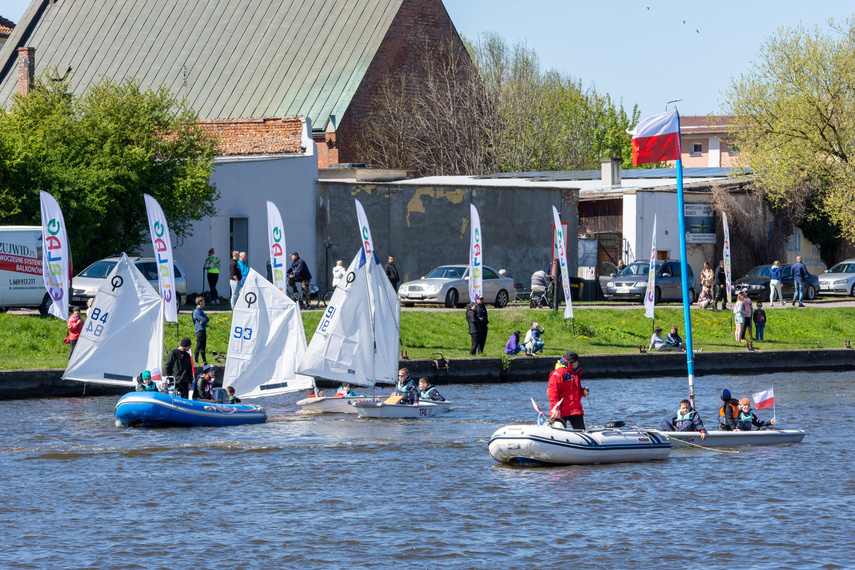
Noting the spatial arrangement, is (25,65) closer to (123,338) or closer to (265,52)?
(265,52)

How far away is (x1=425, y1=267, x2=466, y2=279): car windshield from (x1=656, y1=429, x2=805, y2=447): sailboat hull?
67.5 feet

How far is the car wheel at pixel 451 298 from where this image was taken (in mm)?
43688

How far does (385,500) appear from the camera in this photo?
19.7m

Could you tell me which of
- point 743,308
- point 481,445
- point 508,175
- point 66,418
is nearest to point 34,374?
point 66,418

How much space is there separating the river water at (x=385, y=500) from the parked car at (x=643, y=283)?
65.9 feet

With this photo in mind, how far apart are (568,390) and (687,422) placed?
3.44 metres

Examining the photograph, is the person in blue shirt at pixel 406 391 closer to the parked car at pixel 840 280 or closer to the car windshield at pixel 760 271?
the car windshield at pixel 760 271

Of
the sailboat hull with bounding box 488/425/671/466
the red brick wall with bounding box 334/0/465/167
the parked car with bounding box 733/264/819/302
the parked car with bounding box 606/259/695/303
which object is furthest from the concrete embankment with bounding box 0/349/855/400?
the red brick wall with bounding box 334/0/465/167

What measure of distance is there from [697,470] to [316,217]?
28597 millimetres

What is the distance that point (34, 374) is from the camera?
1169 inches

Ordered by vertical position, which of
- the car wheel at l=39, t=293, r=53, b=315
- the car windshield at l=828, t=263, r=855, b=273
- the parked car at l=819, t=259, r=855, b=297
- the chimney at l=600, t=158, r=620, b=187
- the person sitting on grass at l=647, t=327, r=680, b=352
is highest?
the chimney at l=600, t=158, r=620, b=187

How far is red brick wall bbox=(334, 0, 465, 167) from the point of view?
64.4 meters

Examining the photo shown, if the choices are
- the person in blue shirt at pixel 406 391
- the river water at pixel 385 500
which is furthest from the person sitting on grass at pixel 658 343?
the person in blue shirt at pixel 406 391

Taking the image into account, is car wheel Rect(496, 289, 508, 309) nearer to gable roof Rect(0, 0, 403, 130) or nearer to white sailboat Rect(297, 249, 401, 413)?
white sailboat Rect(297, 249, 401, 413)
